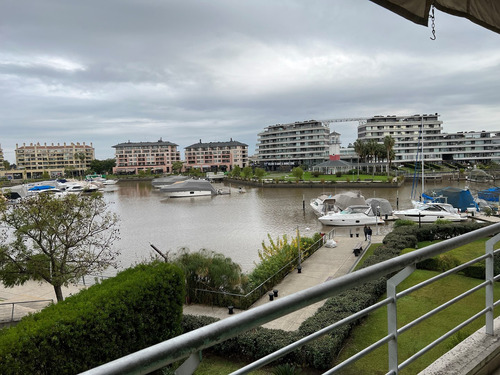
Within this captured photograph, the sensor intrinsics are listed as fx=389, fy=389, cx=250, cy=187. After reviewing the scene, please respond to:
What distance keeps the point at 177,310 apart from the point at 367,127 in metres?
93.5

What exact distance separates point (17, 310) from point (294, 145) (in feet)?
306

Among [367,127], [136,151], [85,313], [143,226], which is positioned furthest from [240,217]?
[136,151]

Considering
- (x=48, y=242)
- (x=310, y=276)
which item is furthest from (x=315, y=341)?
(x=48, y=242)

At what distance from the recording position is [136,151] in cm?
13362

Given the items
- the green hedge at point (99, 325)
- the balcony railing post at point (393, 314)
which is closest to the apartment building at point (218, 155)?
the green hedge at point (99, 325)

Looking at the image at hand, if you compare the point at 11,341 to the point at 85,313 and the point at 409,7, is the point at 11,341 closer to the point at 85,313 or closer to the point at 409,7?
the point at 85,313

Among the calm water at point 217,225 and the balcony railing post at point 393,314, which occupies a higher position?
the balcony railing post at point 393,314

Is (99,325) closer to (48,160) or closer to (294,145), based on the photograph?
(294,145)

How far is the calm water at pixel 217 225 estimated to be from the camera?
78.6 ft

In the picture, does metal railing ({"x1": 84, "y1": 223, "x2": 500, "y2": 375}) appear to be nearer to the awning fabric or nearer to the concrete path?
the awning fabric

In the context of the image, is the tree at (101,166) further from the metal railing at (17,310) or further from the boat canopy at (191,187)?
the metal railing at (17,310)

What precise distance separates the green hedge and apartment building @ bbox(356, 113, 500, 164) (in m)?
87.5

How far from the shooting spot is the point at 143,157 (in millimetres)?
134375

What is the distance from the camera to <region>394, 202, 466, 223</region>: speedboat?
92.9ft
